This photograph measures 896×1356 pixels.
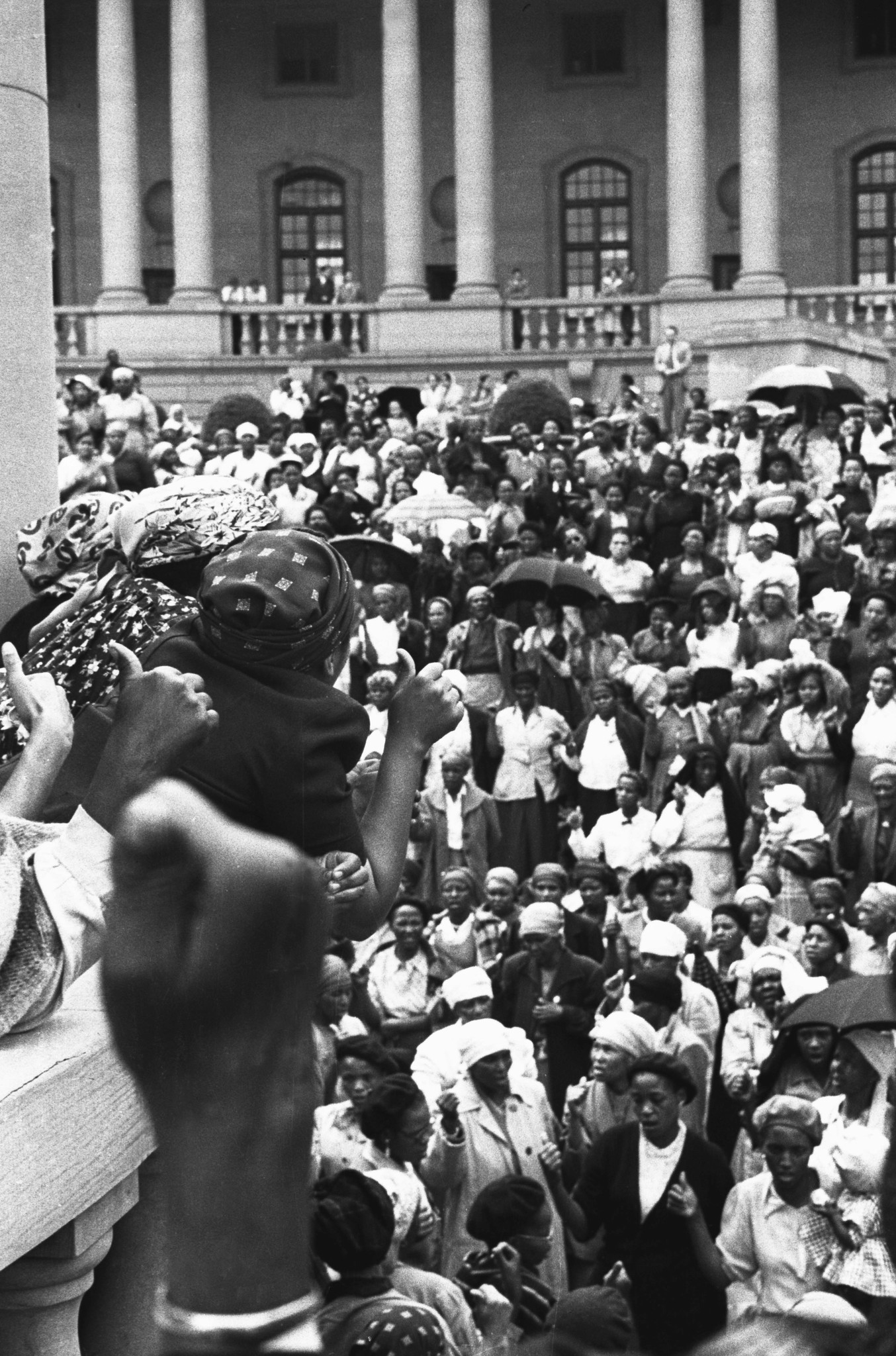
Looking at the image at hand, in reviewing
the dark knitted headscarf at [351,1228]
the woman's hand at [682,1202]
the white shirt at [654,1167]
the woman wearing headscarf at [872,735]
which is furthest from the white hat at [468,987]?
the dark knitted headscarf at [351,1228]

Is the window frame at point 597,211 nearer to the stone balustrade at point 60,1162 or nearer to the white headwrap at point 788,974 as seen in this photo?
the white headwrap at point 788,974

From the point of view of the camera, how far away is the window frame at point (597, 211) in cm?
5247

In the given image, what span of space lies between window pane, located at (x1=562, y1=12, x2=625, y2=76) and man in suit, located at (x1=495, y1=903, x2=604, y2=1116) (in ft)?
141

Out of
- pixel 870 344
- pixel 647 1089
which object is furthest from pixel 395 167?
pixel 647 1089

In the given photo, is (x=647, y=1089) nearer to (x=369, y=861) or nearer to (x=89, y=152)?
(x=369, y=861)

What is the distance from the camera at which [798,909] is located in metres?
12.1

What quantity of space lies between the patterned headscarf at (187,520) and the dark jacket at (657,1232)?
423 cm

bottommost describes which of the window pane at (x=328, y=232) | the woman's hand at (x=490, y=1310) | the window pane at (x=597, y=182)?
the woman's hand at (x=490, y=1310)

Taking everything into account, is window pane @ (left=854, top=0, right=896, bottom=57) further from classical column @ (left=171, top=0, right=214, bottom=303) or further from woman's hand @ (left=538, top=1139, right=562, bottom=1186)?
woman's hand @ (left=538, top=1139, right=562, bottom=1186)

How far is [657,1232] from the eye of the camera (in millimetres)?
8039

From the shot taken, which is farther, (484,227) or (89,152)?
(89,152)

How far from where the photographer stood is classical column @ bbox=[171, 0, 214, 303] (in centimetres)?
4684

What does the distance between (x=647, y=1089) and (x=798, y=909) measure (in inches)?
149

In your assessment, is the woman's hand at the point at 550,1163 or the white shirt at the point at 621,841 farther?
the white shirt at the point at 621,841
